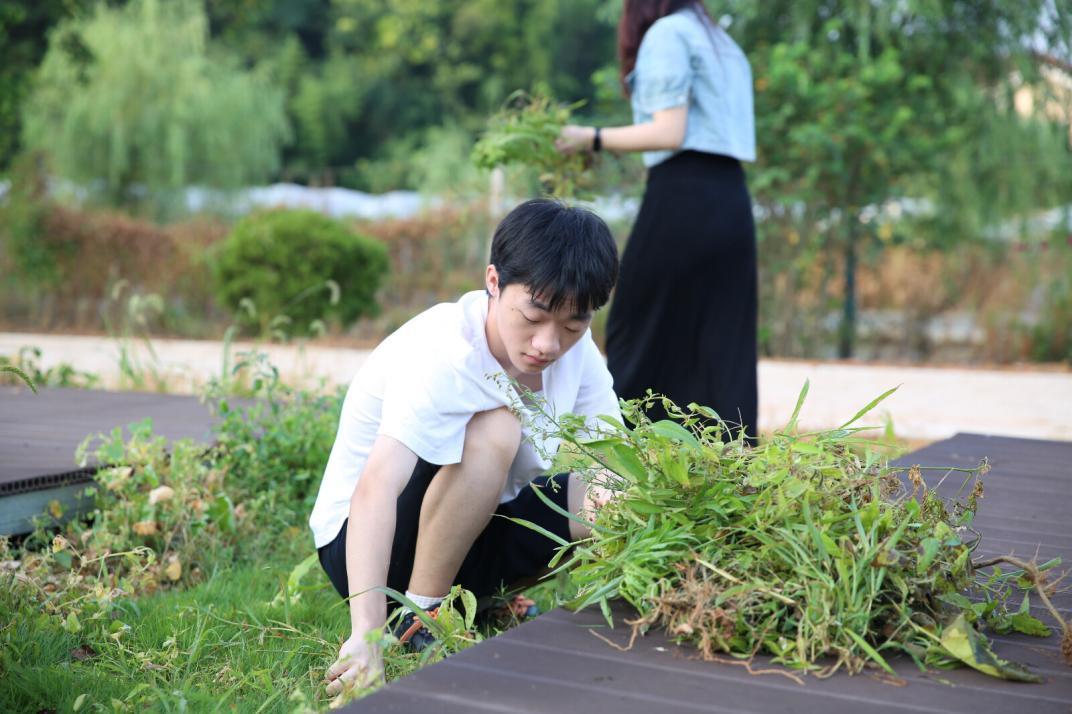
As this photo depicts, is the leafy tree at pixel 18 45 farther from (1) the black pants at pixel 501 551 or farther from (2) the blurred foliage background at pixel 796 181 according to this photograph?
(1) the black pants at pixel 501 551

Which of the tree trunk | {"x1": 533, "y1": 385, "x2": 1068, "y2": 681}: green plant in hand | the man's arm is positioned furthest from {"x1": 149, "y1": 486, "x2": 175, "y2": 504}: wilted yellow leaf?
the tree trunk

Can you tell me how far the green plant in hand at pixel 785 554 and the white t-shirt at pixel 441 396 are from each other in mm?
371

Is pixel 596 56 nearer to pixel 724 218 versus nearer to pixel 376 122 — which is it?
pixel 376 122

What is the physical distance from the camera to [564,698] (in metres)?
1.40

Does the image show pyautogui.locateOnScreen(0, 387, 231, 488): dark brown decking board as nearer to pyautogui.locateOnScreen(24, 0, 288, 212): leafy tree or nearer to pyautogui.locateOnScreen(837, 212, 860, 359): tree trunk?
pyautogui.locateOnScreen(837, 212, 860, 359): tree trunk

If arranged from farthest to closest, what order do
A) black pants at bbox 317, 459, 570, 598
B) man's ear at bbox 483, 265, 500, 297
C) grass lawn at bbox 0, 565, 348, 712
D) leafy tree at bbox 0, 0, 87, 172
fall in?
leafy tree at bbox 0, 0, 87, 172
black pants at bbox 317, 459, 570, 598
man's ear at bbox 483, 265, 500, 297
grass lawn at bbox 0, 565, 348, 712

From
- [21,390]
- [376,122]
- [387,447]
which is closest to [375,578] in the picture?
[387,447]

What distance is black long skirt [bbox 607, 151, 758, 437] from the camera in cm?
365

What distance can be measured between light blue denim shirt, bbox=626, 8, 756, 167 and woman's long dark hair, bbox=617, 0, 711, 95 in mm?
33

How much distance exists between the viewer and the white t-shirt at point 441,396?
213 centimetres

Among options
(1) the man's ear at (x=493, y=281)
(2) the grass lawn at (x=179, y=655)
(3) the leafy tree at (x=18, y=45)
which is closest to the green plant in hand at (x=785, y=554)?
(1) the man's ear at (x=493, y=281)

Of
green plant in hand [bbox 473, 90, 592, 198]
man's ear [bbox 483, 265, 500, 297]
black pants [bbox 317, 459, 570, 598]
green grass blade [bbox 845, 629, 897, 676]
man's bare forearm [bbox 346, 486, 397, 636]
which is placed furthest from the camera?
green plant in hand [bbox 473, 90, 592, 198]

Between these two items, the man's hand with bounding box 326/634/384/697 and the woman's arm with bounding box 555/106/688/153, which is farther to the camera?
the woman's arm with bounding box 555/106/688/153

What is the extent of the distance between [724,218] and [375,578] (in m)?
2.04
